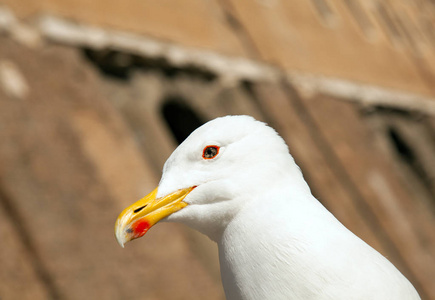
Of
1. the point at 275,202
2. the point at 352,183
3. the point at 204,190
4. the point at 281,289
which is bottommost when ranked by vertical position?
the point at 352,183

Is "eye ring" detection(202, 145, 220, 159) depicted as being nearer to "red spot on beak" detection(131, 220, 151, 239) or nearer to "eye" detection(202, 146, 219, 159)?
"eye" detection(202, 146, 219, 159)

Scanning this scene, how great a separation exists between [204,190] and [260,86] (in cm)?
683

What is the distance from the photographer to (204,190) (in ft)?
6.46

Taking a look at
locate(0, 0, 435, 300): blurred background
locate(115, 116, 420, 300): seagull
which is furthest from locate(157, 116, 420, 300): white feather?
locate(0, 0, 435, 300): blurred background

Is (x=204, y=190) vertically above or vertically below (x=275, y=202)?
above

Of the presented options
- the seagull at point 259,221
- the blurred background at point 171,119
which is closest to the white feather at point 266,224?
the seagull at point 259,221

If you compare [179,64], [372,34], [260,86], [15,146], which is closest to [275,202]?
[15,146]

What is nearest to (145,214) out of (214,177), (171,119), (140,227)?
(140,227)

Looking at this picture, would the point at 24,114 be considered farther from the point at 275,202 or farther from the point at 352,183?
the point at 352,183

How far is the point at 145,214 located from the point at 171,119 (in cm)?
676

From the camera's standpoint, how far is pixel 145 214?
1.92 meters

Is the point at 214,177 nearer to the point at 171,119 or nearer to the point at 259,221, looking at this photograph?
the point at 259,221

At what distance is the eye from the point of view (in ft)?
6.58

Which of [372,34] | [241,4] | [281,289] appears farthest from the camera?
[372,34]
